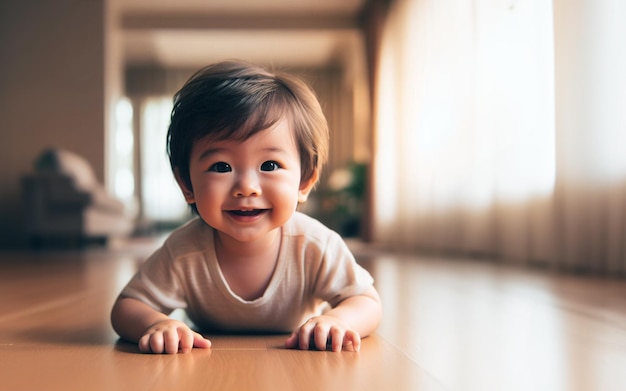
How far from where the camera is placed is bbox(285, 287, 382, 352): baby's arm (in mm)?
991

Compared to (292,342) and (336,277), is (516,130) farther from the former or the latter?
(292,342)

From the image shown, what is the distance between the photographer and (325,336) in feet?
3.24

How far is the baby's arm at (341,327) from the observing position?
99 centimetres

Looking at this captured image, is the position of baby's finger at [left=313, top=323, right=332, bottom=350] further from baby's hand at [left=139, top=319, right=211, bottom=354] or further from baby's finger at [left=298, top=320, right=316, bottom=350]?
baby's hand at [left=139, top=319, right=211, bottom=354]

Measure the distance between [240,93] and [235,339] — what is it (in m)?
0.42

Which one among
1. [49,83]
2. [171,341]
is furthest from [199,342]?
[49,83]

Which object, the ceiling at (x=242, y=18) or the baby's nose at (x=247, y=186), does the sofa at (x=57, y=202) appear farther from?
the baby's nose at (x=247, y=186)

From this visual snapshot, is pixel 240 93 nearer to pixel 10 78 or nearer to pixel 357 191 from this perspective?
pixel 357 191

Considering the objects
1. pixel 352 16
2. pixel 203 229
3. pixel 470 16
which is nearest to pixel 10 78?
pixel 352 16

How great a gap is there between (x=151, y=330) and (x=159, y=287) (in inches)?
5.6

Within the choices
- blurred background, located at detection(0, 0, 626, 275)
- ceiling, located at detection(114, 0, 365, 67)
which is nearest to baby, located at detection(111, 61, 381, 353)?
blurred background, located at detection(0, 0, 626, 275)

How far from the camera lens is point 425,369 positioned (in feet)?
2.91

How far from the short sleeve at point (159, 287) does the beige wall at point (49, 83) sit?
6276 millimetres

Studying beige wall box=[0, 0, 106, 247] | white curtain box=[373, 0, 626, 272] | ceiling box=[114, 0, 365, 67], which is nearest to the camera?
white curtain box=[373, 0, 626, 272]
